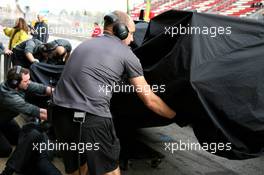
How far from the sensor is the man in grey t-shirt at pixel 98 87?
103 inches

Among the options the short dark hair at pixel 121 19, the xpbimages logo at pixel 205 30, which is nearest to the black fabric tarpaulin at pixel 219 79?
the xpbimages logo at pixel 205 30

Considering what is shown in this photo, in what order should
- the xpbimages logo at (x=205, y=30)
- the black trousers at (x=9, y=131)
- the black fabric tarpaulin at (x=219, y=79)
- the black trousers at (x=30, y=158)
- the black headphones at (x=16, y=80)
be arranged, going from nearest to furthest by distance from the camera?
the black fabric tarpaulin at (x=219, y=79) → the xpbimages logo at (x=205, y=30) → the black trousers at (x=30, y=158) → the black headphones at (x=16, y=80) → the black trousers at (x=9, y=131)

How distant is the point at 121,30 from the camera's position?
2619mm

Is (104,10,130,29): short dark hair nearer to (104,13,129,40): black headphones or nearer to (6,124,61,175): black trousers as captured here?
(104,13,129,40): black headphones

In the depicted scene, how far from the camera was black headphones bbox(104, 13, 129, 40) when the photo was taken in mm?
2625

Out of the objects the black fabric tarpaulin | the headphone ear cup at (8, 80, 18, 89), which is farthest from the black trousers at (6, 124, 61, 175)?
the black fabric tarpaulin

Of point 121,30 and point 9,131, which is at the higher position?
point 121,30

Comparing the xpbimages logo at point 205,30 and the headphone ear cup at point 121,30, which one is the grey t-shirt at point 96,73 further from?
the xpbimages logo at point 205,30

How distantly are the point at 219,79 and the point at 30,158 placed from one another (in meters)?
1.99

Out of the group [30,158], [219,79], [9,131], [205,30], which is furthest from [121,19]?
[9,131]

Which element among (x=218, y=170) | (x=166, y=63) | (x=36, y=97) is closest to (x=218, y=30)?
(x=166, y=63)

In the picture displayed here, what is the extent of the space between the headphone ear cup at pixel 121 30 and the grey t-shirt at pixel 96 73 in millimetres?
45

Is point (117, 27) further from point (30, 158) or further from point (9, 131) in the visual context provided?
point (9, 131)

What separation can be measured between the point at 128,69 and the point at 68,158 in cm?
82
